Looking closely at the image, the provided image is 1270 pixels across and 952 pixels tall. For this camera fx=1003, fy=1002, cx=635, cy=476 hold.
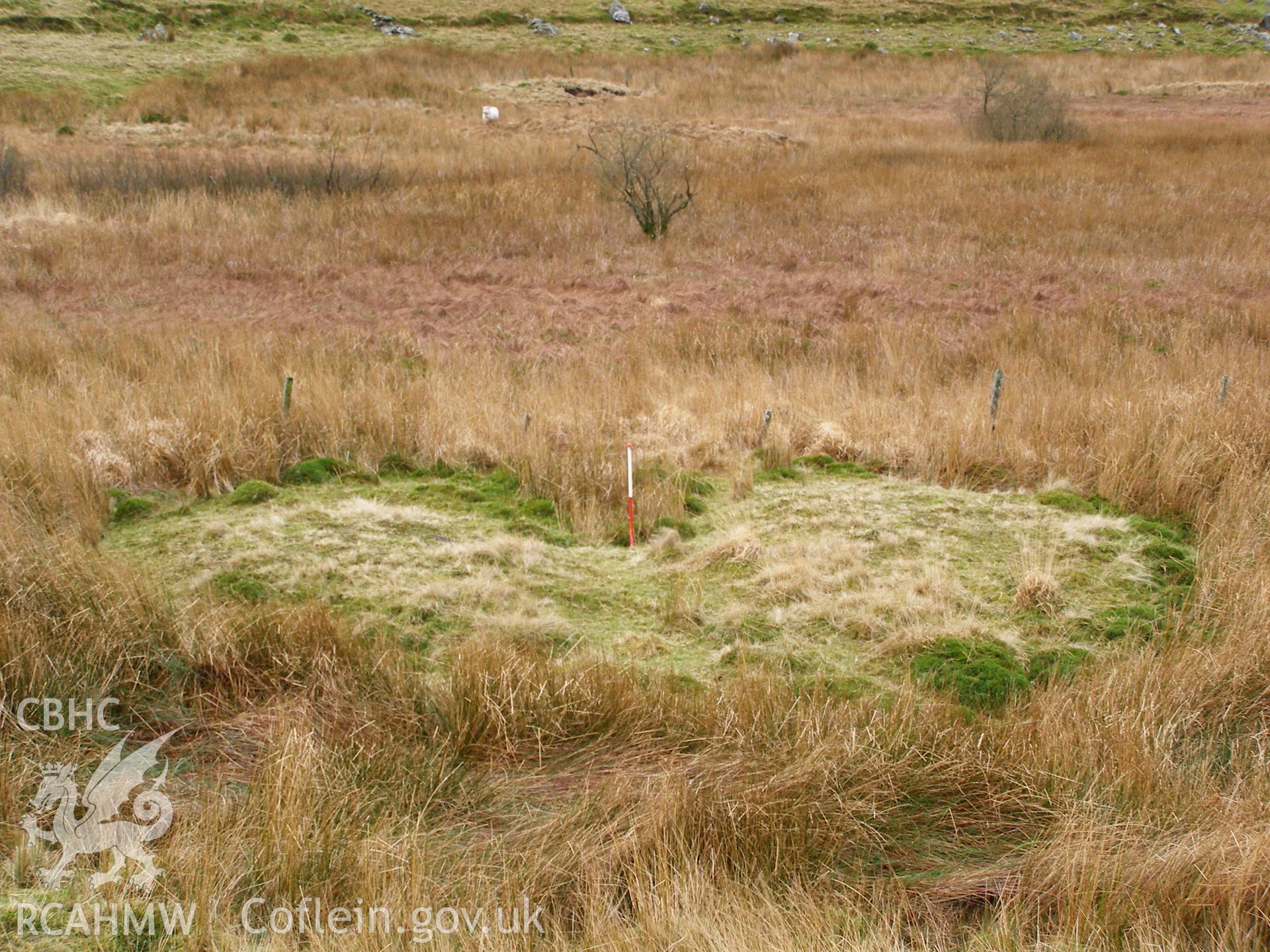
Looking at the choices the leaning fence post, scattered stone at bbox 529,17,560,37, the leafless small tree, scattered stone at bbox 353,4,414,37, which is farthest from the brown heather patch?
scattered stone at bbox 529,17,560,37

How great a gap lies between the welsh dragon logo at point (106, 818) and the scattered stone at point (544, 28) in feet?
131

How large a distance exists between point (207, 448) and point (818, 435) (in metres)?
4.38

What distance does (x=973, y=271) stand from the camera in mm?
13430

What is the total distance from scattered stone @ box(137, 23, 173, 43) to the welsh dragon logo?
35119mm

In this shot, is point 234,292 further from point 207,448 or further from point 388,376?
point 207,448

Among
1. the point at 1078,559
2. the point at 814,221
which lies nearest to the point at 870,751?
the point at 1078,559

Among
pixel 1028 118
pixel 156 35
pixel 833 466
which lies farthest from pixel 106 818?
pixel 156 35

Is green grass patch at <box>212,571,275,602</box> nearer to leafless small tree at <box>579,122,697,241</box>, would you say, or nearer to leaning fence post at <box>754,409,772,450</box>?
leaning fence post at <box>754,409,772,450</box>

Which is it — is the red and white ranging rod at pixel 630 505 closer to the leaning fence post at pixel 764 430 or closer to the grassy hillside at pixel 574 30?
the leaning fence post at pixel 764 430

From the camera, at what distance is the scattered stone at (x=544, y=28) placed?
39344 millimetres

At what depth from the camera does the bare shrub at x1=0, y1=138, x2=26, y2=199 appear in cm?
1614

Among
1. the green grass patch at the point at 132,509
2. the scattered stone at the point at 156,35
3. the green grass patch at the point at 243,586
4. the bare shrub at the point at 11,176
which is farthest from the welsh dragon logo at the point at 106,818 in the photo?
the scattered stone at the point at 156,35

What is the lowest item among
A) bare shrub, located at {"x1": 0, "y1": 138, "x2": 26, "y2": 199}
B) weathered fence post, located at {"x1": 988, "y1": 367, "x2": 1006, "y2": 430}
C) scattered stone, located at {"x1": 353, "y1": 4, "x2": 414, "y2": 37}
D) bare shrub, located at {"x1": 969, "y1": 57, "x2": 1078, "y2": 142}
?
weathered fence post, located at {"x1": 988, "y1": 367, "x2": 1006, "y2": 430}

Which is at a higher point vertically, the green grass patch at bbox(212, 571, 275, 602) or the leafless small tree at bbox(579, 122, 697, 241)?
Answer: the leafless small tree at bbox(579, 122, 697, 241)
